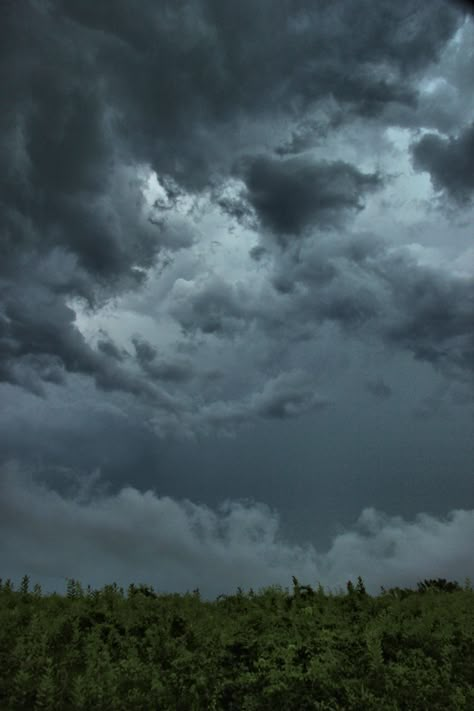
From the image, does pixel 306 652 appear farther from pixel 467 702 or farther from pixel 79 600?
pixel 79 600

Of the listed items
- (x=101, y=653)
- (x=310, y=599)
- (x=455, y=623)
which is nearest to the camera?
(x=101, y=653)

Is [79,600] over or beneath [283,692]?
over

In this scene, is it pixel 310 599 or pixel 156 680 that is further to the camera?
pixel 310 599

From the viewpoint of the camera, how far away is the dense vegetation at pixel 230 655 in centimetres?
888

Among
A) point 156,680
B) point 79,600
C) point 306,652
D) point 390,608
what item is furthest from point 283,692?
point 79,600

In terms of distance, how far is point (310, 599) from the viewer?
12422 millimetres

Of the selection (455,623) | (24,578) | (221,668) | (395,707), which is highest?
(24,578)

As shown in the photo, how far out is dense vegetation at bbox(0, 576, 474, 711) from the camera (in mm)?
8883

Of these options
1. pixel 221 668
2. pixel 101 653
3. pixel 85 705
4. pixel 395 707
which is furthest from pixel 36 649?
pixel 395 707

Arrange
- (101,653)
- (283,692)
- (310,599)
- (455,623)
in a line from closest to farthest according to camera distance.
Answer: (283,692)
(101,653)
(455,623)
(310,599)

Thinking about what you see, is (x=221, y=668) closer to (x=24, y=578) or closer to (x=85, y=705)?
(x=85, y=705)

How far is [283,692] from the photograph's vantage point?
355 inches

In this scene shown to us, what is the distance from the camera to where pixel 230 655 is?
9656 millimetres

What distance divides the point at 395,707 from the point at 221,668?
2.35 m
